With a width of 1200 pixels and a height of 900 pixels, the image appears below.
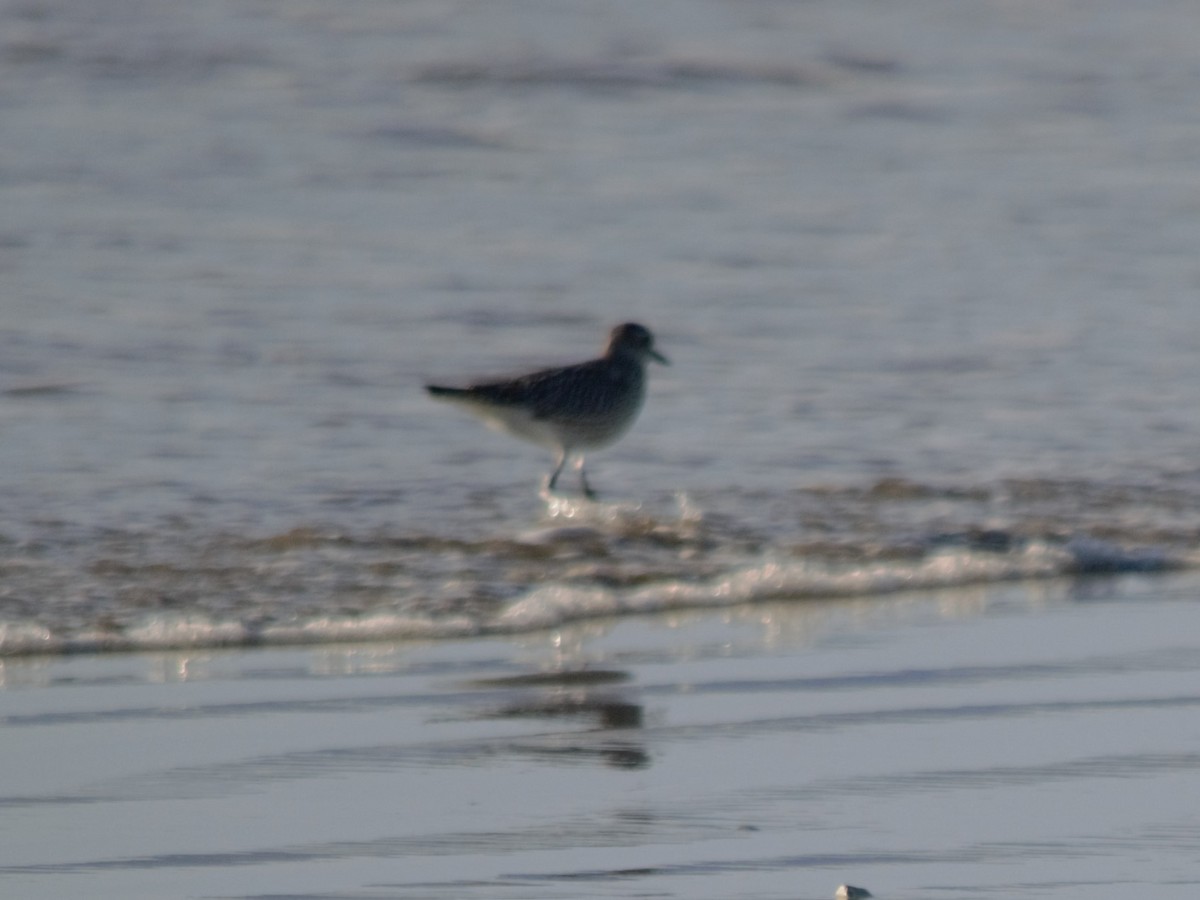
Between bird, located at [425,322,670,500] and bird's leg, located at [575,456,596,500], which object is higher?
bird, located at [425,322,670,500]

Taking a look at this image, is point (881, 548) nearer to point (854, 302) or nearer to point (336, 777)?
point (336, 777)

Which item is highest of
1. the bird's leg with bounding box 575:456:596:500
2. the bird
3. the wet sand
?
the bird

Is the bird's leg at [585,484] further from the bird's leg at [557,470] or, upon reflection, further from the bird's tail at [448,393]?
the bird's tail at [448,393]

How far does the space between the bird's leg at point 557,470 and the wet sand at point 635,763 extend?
179cm

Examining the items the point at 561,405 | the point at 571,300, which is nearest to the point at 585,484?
the point at 561,405

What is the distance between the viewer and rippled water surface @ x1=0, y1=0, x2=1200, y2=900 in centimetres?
379

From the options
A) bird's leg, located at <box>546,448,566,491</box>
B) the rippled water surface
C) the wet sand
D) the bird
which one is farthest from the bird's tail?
the wet sand

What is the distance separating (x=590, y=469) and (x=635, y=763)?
374cm

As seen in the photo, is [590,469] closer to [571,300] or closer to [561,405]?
[561,405]

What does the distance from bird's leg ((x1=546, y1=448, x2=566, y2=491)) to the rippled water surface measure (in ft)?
0.52

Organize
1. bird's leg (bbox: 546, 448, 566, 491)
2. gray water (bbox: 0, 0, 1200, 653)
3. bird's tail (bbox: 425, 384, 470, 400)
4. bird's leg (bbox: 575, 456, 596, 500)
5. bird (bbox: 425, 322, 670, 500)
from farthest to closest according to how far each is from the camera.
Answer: bird (bbox: 425, 322, 670, 500) → bird's tail (bbox: 425, 384, 470, 400) → bird's leg (bbox: 546, 448, 566, 491) → bird's leg (bbox: 575, 456, 596, 500) → gray water (bbox: 0, 0, 1200, 653)

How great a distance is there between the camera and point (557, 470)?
7.38 metres

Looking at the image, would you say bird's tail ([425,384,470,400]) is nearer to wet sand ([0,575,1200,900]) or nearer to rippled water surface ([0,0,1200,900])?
rippled water surface ([0,0,1200,900])

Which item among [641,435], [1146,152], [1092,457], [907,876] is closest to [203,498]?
[641,435]
